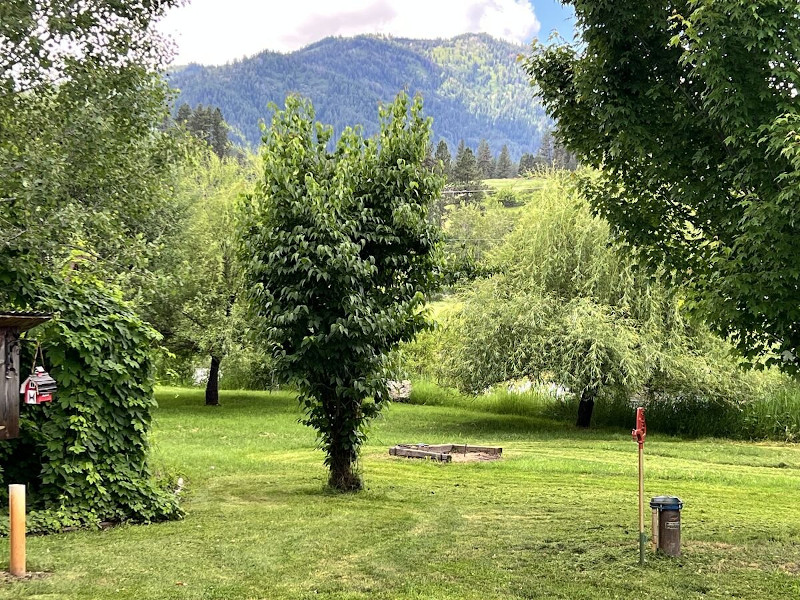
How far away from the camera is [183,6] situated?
33.3 ft

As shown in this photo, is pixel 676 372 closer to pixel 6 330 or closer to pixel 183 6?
pixel 183 6

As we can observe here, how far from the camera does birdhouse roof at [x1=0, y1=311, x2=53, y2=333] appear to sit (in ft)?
25.8

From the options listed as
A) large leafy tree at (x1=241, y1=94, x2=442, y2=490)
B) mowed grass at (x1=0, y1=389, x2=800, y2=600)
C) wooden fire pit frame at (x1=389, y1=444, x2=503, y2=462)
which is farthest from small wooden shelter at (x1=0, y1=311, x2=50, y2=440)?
wooden fire pit frame at (x1=389, y1=444, x2=503, y2=462)

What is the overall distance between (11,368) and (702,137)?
7681mm

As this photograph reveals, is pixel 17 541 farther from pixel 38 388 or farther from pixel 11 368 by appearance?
pixel 11 368

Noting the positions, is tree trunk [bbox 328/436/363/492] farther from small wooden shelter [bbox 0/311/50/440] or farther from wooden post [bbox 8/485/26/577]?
wooden post [bbox 8/485/26/577]

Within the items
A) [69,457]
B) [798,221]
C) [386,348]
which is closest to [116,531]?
[69,457]

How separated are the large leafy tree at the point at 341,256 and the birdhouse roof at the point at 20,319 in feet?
10.7

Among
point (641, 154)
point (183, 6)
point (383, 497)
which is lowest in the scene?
point (383, 497)

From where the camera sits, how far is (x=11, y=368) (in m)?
8.24

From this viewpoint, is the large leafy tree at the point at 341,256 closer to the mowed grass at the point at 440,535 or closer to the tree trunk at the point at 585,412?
the mowed grass at the point at 440,535

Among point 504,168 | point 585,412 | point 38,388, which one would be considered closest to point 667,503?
point 38,388

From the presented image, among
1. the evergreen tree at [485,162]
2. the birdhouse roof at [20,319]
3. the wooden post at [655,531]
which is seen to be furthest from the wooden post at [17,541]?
the evergreen tree at [485,162]

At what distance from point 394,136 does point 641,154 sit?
4953 millimetres
